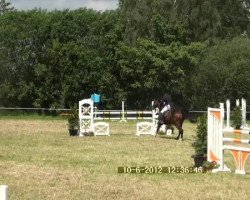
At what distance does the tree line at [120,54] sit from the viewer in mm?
42375

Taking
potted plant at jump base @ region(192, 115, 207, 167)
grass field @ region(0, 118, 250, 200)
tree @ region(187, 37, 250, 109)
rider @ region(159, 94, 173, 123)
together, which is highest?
tree @ region(187, 37, 250, 109)

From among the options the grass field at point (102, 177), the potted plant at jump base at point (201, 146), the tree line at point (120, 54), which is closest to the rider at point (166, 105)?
the grass field at point (102, 177)

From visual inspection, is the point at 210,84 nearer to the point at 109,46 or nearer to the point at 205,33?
the point at 205,33

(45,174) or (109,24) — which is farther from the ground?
(109,24)

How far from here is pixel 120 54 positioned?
144ft

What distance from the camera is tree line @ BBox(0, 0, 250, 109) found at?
139 feet

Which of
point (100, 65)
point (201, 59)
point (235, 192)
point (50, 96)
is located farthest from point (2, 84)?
point (235, 192)

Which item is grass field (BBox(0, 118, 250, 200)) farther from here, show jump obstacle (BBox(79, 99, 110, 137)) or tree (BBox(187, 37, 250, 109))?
tree (BBox(187, 37, 250, 109))

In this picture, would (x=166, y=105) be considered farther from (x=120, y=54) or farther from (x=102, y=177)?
(x=120, y=54)

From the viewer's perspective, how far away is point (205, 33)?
44.5 m

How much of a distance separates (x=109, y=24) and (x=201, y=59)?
787cm

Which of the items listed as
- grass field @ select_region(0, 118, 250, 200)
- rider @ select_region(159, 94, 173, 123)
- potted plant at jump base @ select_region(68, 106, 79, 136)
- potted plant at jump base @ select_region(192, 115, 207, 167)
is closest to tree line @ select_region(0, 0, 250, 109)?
rider @ select_region(159, 94, 173, 123)

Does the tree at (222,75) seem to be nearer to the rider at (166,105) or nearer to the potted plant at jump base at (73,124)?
the rider at (166,105)

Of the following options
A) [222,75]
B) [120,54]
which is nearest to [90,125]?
[222,75]
